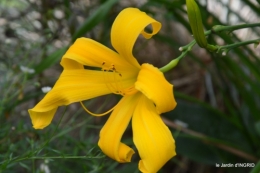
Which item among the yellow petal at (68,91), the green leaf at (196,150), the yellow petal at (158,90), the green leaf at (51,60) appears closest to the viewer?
the yellow petal at (158,90)

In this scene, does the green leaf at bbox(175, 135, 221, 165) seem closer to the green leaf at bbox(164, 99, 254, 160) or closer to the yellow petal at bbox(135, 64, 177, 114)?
the green leaf at bbox(164, 99, 254, 160)

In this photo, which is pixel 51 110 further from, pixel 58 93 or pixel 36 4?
pixel 36 4

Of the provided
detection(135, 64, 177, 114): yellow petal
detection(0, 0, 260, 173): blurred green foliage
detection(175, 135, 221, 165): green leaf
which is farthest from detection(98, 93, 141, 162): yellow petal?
detection(175, 135, 221, 165): green leaf

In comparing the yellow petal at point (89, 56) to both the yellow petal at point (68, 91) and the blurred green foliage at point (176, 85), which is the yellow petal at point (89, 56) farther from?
the blurred green foliage at point (176, 85)

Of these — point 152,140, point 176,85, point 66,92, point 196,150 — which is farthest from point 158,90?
point 176,85

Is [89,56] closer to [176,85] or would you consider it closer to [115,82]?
[115,82]

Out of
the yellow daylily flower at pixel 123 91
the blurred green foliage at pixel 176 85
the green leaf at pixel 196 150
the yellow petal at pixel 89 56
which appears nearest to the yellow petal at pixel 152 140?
the yellow daylily flower at pixel 123 91

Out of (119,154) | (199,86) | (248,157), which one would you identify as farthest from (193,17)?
(199,86)
